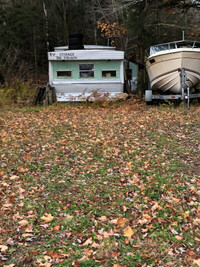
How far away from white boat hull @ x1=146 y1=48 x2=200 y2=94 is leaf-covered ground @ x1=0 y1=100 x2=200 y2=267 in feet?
13.7

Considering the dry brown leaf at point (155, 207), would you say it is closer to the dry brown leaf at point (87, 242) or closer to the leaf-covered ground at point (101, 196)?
the leaf-covered ground at point (101, 196)

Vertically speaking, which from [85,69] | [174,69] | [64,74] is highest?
[85,69]

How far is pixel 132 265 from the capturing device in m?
3.23

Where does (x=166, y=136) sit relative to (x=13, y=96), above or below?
below

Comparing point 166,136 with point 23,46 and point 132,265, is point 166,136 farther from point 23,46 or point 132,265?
point 23,46

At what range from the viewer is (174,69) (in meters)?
12.6

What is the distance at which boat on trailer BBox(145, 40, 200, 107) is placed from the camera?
1229 centimetres

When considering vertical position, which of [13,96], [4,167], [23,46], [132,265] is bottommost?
[132,265]

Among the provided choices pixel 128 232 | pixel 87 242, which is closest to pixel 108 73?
pixel 128 232

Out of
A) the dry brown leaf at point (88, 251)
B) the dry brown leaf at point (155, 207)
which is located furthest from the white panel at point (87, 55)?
the dry brown leaf at point (88, 251)

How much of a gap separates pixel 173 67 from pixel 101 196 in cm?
940

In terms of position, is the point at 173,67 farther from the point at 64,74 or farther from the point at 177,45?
the point at 64,74

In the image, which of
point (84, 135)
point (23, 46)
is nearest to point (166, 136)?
point (84, 135)

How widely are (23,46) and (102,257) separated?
29.3m
